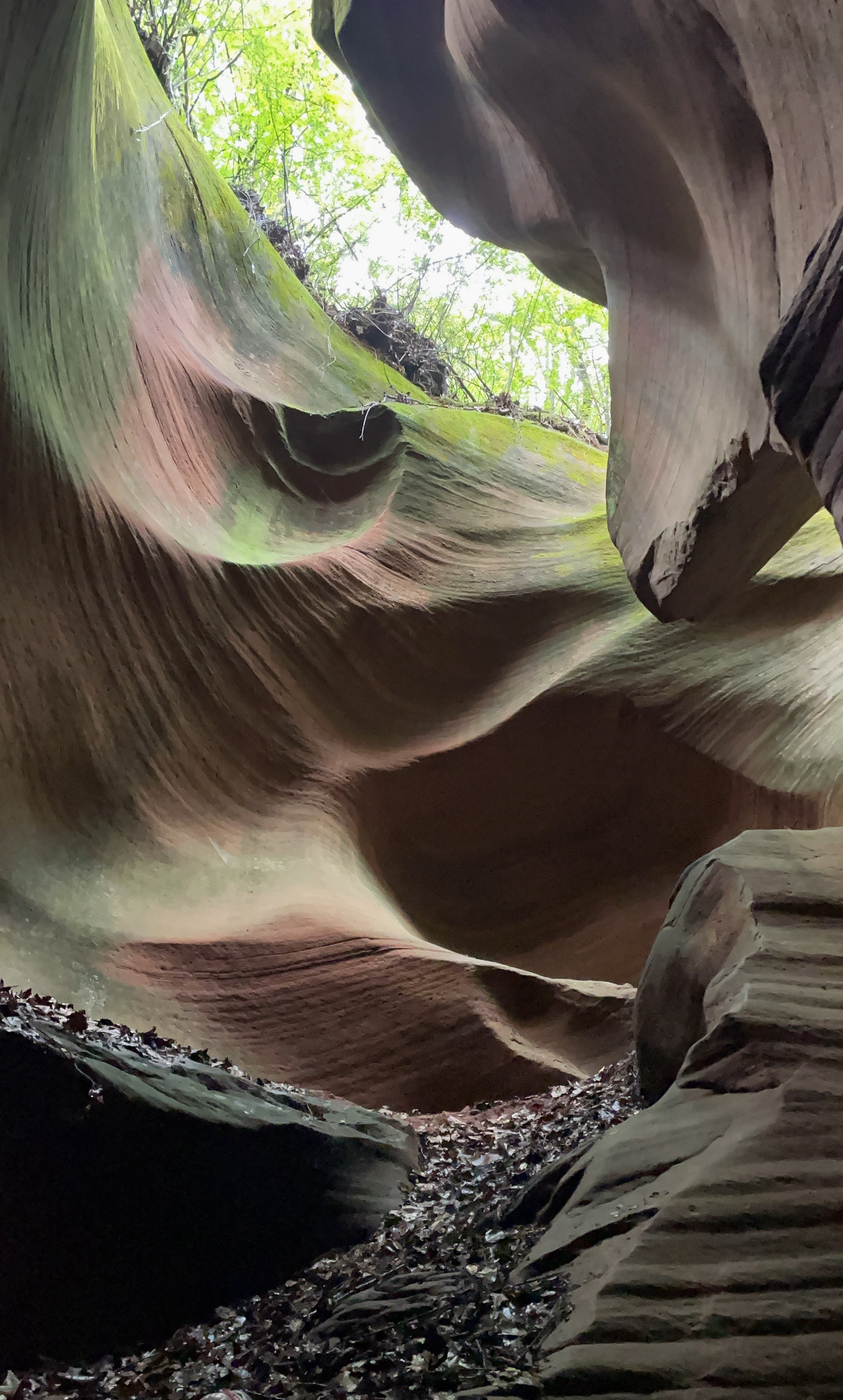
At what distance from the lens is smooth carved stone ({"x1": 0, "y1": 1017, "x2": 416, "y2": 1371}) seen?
2195 millimetres

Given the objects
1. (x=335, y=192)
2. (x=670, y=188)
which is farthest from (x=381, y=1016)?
(x=335, y=192)

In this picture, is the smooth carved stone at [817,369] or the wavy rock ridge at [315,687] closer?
the smooth carved stone at [817,369]

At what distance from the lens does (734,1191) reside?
5.33 feet

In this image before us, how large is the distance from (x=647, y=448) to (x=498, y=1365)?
12.6ft

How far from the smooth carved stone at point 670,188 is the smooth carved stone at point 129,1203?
2.87 m

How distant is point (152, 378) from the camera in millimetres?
7098

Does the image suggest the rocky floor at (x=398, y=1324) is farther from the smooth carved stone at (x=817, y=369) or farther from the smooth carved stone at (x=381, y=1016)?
the smooth carved stone at (x=817, y=369)

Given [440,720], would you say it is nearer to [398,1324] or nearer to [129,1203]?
[129,1203]

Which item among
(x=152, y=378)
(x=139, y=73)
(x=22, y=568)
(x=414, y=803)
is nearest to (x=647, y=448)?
(x=414, y=803)

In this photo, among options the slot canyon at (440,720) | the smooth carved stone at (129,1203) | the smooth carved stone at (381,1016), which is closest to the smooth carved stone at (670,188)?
the slot canyon at (440,720)

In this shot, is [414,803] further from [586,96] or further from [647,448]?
[586,96]

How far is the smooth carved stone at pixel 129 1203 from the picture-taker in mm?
2195

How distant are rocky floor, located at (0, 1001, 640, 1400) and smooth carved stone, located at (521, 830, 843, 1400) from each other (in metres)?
0.13

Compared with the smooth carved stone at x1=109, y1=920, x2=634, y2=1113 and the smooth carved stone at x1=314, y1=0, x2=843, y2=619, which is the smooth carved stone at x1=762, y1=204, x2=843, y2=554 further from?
the smooth carved stone at x1=109, y1=920, x2=634, y2=1113
